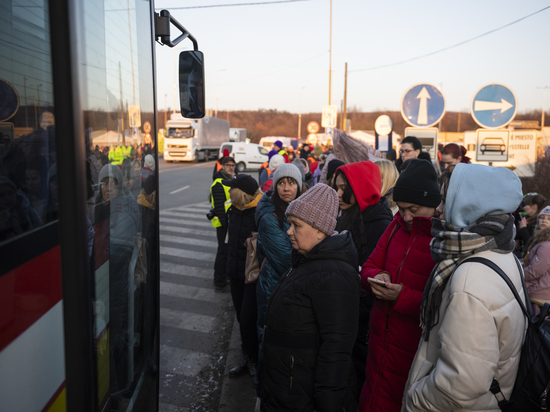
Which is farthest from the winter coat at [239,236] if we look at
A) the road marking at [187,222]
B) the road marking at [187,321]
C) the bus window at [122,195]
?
the road marking at [187,222]

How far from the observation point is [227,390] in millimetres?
3803

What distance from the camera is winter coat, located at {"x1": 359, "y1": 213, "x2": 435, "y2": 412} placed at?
2.11 metres

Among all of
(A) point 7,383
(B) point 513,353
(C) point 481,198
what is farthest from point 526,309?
(A) point 7,383

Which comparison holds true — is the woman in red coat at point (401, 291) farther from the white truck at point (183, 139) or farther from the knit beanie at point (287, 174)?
the white truck at point (183, 139)

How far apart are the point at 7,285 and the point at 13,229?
17 centimetres

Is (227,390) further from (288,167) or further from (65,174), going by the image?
(65,174)

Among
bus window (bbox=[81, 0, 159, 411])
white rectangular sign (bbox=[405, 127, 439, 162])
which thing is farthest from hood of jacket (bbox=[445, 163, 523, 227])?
white rectangular sign (bbox=[405, 127, 439, 162])

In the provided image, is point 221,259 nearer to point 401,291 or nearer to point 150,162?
point 150,162

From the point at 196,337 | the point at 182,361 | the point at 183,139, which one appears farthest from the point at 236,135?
the point at 182,361

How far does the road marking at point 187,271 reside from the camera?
275 inches

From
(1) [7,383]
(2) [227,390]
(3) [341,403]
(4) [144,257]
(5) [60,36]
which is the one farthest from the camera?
(2) [227,390]

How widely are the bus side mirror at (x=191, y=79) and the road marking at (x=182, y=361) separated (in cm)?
246

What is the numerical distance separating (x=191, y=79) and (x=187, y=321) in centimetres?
320

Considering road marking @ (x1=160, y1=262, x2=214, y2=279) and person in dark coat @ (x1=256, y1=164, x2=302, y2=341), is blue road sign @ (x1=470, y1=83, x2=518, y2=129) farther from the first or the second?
road marking @ (x1=160, y1=262, x2=214, y2=279)
